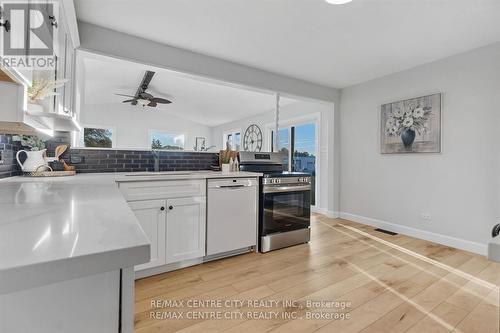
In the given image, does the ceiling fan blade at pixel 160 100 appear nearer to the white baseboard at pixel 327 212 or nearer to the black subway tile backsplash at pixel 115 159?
the black subway tile backsplash at pixel 115 159

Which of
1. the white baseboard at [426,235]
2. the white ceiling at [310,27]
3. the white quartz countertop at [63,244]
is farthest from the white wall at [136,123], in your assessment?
the white baseboard at [426,235]

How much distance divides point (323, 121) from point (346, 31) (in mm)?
2178

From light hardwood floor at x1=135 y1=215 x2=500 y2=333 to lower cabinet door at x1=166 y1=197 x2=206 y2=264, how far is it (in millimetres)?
173

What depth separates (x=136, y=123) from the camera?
360cm

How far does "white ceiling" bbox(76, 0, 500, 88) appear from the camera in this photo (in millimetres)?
2066

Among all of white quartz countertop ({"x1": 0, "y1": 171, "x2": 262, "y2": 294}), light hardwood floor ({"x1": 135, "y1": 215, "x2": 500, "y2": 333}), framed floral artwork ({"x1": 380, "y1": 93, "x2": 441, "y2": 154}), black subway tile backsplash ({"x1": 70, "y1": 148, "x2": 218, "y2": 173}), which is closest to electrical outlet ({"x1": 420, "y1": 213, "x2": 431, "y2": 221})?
light hardwood floor ({"x1": 135, "y1": 215, "x2": 500, "y2": 333})

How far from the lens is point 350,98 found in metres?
4.17

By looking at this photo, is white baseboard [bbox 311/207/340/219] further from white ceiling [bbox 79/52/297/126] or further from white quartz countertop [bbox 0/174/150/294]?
white quartz countertop [bbox 0/174/150/294]

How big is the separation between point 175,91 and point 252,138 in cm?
227

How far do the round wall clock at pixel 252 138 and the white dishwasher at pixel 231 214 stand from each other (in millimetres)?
2688

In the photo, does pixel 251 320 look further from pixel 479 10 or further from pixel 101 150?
pixel 479 10

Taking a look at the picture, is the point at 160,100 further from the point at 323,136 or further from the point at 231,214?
the point at 323,136

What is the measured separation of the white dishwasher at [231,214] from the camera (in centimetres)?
237

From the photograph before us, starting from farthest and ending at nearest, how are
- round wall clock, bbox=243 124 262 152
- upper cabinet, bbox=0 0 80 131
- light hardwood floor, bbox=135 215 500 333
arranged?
round wall clock, bbox=243 124 262 152 < light hardwood floor, bbox=135 215 500 333 < upper cabinet, bbox=0 0 80 131
